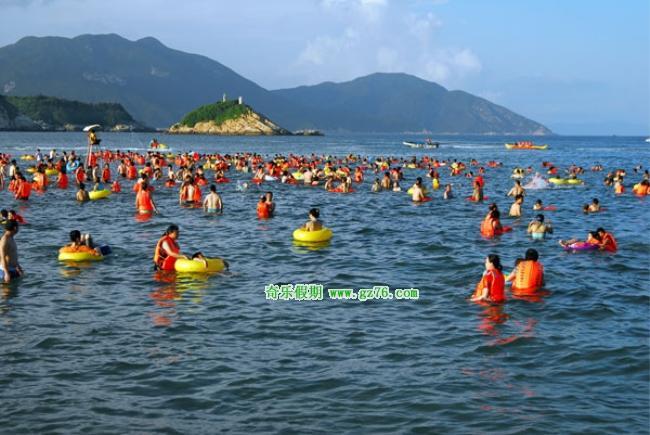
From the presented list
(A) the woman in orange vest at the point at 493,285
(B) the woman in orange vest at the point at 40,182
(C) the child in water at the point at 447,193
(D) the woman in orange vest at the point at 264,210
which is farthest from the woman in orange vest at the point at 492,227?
(B) the woman in orange vest at the point at 40,182

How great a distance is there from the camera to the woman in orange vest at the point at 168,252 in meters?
17.6

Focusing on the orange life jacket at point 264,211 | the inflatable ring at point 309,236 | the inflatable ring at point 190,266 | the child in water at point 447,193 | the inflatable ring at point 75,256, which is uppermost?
the child in water at point 447,193

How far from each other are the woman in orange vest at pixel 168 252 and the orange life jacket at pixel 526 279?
7967mm

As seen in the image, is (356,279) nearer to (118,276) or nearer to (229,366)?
(118,276)

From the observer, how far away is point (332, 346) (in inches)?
490

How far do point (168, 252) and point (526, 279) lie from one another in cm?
849

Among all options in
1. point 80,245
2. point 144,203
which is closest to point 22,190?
point 144,203

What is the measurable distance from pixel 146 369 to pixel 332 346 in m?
3.18

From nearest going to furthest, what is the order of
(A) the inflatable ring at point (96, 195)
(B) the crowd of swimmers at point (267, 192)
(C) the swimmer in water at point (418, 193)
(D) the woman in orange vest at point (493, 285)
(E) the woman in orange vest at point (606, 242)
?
(D) the woman in orange vest at point (493, 285)
(B) the crowd of swimmers at point (267, 192)
(E) the woman in orange vest at point (606, 242)
(A) the inflatable ring at point (96, 195)
(C) the swimmer in water at point (418, 193)

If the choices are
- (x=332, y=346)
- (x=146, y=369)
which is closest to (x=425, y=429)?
(x=332, y=346)

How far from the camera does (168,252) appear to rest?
17641 mm

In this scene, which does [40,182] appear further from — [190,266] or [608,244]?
[608,244]

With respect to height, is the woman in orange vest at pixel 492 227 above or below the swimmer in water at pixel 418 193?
below

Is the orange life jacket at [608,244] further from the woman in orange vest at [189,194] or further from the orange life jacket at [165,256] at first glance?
the woman in orange vest at [189,194]
